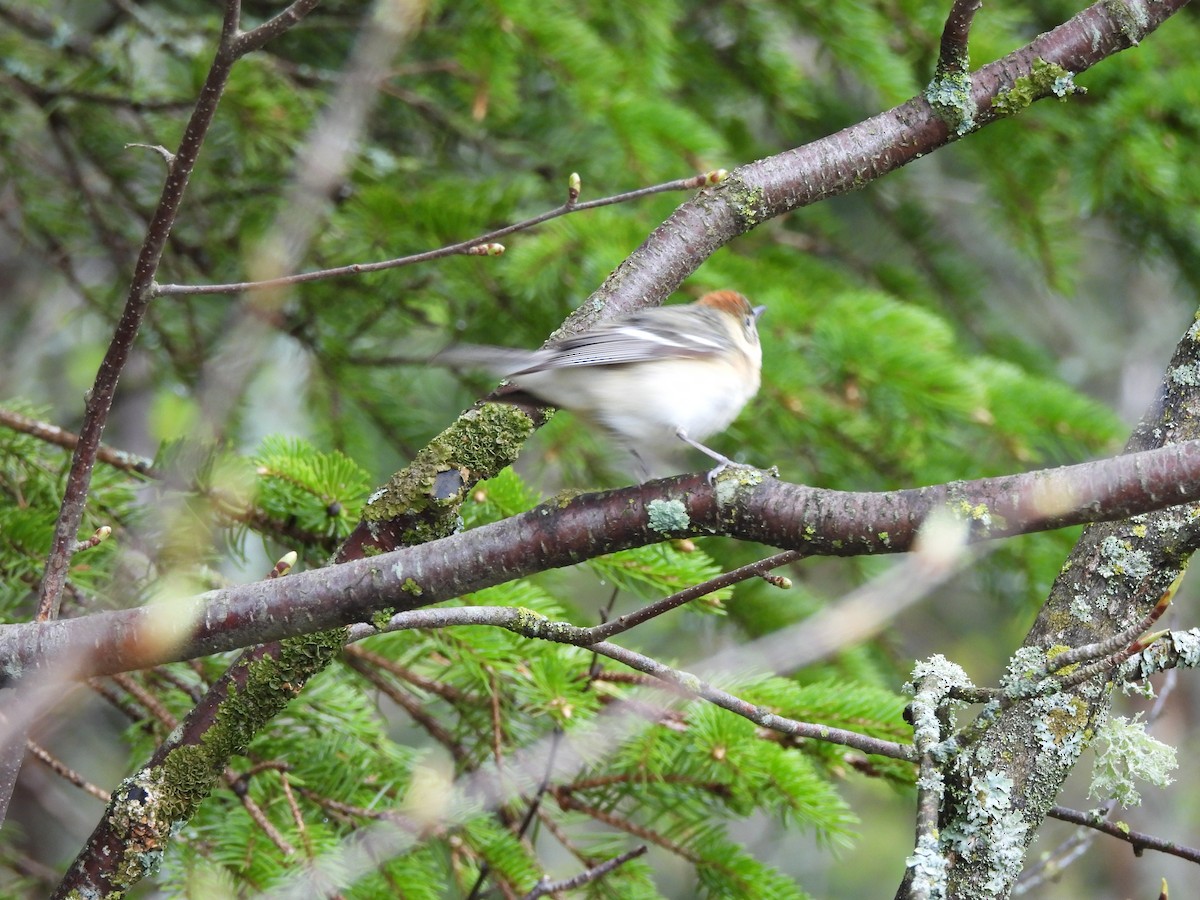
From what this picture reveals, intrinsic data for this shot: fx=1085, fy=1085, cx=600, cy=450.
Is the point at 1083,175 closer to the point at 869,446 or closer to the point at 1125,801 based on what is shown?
the point at 869,446

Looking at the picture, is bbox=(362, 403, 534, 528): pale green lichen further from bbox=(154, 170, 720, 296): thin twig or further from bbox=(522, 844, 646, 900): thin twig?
bbox=(522, 844, 646, 900): thin twig

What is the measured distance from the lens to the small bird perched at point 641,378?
1776 mm

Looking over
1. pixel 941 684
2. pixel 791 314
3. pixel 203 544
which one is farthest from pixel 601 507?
pixel 791 314

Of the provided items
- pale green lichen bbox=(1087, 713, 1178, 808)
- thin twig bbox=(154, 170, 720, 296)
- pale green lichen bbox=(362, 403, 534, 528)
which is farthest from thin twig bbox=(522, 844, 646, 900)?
thin twig bbox=(154, 170, 720, 296)

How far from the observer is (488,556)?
140cm

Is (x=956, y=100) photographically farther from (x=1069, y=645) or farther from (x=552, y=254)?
(x=552, y=254)

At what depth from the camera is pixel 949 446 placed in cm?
294

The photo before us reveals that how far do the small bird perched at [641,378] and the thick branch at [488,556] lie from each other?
322 mm

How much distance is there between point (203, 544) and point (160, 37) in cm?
193

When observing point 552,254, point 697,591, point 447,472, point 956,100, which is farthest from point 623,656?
point 552,254

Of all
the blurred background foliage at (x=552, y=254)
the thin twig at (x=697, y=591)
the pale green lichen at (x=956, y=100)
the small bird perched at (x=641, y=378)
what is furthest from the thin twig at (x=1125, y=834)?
the pale green lichen at (x=956, y=100)

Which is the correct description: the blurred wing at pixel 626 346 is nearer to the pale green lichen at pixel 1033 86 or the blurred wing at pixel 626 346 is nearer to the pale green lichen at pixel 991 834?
the pale green lichen at pixel 1033 86

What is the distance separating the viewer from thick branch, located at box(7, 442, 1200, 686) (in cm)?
126

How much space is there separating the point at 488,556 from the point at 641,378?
0.62 meters
